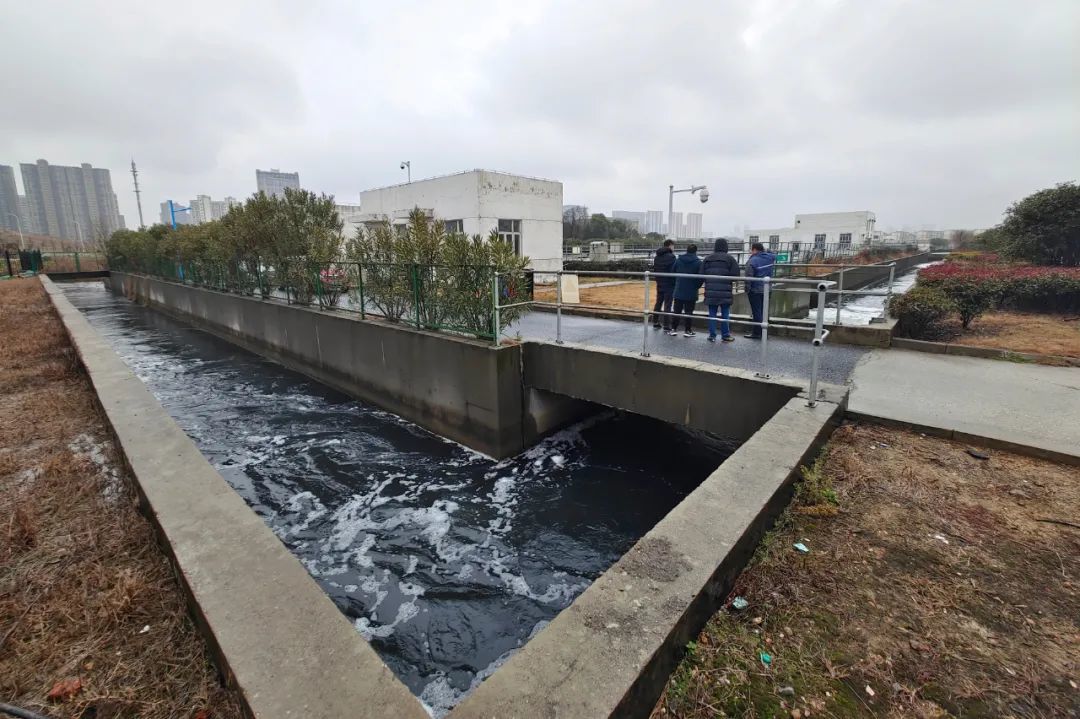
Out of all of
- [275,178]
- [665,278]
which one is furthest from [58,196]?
[665,278]

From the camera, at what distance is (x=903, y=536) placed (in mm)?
3314

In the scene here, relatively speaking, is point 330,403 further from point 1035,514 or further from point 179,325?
point 179,325

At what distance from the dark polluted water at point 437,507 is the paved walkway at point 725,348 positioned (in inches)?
62.0

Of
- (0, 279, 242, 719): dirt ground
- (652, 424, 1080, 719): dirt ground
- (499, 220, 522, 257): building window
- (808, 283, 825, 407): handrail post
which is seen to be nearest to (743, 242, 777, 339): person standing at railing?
(808, 283, 825, 407): handrail post

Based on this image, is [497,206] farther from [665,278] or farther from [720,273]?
[720,273]

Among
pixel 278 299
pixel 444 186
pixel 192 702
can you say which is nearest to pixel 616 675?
pixel 192 702

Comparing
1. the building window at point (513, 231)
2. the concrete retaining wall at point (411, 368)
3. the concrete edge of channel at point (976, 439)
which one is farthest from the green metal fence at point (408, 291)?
the building window at point (513, 231)

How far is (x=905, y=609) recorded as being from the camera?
8.84 ft

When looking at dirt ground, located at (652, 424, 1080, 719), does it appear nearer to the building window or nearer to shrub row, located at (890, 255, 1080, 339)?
shrub row, located at (890, 255, 1080, 339)

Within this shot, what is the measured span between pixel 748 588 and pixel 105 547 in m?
4.11

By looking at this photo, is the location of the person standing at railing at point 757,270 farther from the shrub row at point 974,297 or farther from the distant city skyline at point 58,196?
the distant city skyline at point 58,196

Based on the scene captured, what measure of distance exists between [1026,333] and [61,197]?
489 feet

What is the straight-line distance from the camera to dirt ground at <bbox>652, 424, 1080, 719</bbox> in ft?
7.22

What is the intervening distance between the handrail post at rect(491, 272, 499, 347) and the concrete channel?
134 cm
